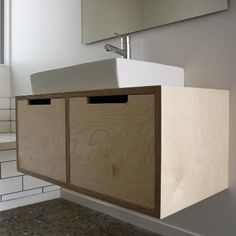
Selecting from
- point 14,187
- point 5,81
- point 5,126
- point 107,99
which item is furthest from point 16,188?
point 107,99

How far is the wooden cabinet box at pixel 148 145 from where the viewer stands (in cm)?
80

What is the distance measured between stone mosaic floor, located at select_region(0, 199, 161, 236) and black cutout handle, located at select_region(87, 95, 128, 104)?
629mm

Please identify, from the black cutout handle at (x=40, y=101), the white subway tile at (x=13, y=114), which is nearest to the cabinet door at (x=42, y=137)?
the black cutout handle at (x=40, y=101)

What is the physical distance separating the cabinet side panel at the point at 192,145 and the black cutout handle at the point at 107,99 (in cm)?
16

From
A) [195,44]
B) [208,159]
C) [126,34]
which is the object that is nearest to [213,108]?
[208,159]

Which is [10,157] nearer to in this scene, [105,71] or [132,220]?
[132,220]

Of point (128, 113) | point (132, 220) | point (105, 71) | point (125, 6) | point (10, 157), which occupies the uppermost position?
point (125, 6)

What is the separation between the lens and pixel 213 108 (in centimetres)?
100

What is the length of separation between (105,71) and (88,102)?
116mm

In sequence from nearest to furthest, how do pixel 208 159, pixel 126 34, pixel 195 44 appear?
pixel 208 159, pixel 195 44, pixel 126 34

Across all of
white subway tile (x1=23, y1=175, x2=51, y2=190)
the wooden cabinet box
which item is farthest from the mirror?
white subway tile (x1=23, y1=175, x2=51, y2=190)

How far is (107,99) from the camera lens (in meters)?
0.99

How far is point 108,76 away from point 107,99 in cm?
8

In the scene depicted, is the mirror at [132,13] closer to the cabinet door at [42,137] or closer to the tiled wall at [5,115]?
the cabinet door at [42,137]
